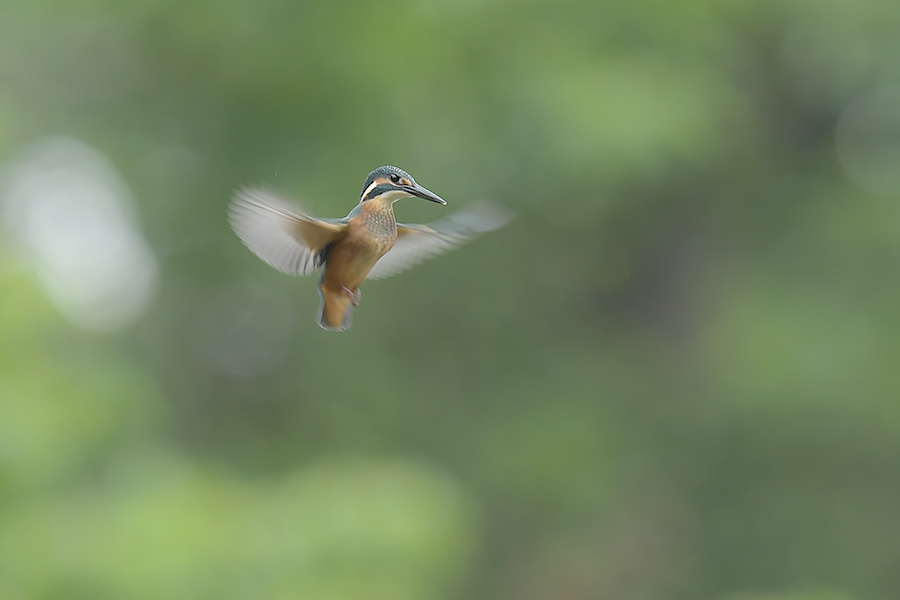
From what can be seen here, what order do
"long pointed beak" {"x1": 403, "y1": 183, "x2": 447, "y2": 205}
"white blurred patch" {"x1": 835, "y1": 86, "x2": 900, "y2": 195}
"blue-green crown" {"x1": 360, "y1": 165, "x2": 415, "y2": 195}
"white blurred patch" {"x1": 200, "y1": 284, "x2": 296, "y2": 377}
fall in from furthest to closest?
"white blurred patch" {"x1": 835, "y1": 86, "x2": 900, "y2": 195}, "white blurred patch" {"x1": 200, "y1": 284, "x2": 296, "y2": 377}, "blue-green crown" {"x1": 360, "y1": 165, "x2": 415, "y2": 195}, "long pointed beak" {"x1": 403, "y1": 183, "x2": 447, "y2": 205}

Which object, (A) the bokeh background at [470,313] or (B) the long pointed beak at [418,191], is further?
(A) the bokeh background at [470,313]

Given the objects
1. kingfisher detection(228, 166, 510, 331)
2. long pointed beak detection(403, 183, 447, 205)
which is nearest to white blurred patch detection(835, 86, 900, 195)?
kingfisher detection(228, 166, 510, 331)

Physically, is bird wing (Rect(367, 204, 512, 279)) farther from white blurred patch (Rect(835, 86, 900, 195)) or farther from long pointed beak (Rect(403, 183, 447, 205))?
white blurred patch (Rect(835, 86, 900, 195))

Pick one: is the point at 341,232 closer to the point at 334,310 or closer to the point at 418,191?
the point at 334,310

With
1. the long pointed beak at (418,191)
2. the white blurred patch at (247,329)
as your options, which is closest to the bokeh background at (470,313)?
the white blurred patch at (247,329)

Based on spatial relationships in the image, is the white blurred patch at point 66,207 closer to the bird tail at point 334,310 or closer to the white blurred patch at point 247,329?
the white blurred patch at point 247,329

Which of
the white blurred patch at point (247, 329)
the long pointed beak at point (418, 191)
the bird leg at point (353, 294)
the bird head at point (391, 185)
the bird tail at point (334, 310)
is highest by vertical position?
the white blurred patch at point (247, 329)

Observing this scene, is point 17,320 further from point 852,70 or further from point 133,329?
point 852,70
